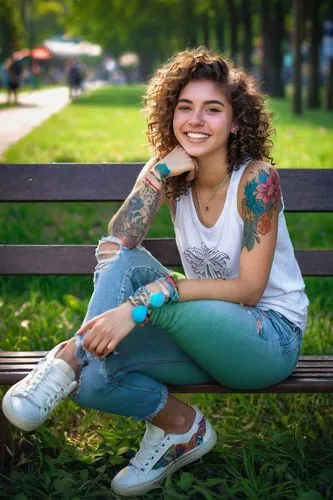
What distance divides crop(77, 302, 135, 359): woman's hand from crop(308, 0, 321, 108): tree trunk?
24.4 metres

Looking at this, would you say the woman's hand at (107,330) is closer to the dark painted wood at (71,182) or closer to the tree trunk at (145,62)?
the dark painted wood at (71,182)

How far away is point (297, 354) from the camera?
10.2 ft

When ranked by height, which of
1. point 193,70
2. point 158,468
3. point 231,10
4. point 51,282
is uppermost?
point 193,70

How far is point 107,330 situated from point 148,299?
0.16 metres

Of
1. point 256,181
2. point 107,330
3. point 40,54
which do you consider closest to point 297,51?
point 256,181

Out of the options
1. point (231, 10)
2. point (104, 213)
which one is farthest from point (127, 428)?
point (231, 10)

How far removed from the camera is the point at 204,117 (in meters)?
3.15

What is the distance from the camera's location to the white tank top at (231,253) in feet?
10.2

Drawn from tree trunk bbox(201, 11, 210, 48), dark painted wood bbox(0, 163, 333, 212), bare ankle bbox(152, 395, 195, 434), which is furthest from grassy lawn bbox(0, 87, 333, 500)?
tree trunk bbox(201, 11, 210, 48)

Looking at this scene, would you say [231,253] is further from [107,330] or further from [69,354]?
[69,354]

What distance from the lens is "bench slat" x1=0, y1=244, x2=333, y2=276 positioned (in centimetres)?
369

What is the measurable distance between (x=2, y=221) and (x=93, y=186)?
3.36 meters

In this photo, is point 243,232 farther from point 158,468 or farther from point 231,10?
point 231,10

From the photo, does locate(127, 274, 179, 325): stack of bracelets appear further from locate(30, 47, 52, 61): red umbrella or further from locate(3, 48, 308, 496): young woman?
locate(30, 47, 52, 61): red umbrella
